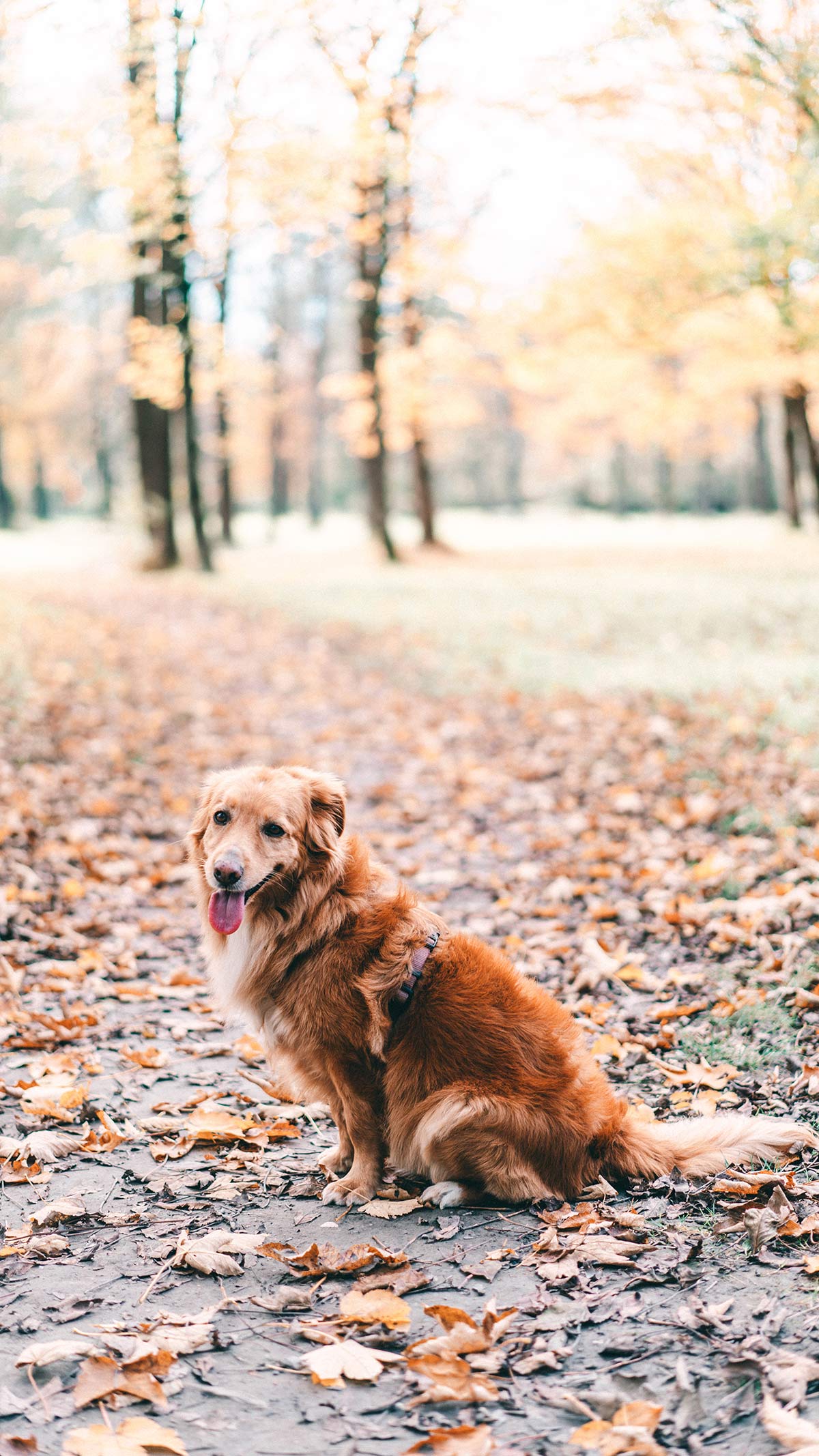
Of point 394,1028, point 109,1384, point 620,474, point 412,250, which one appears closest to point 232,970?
point 394,1028

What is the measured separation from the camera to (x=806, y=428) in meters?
24.4

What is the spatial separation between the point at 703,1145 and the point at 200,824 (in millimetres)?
2079

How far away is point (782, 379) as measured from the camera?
23.4m

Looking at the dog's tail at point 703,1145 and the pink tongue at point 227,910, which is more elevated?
the pink tongue at point 227,910

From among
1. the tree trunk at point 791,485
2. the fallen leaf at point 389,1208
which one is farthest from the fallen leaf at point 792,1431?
the tree trunk at point 791,485

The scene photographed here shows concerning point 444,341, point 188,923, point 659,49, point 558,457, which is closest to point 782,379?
point 444,341

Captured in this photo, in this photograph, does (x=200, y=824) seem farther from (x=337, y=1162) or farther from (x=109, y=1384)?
(x=109, y=1384)

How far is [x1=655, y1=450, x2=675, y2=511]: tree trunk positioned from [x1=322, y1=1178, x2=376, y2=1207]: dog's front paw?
45.5m

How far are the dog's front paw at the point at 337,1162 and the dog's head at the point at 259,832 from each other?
92 centimetres

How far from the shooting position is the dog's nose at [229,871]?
363 cm

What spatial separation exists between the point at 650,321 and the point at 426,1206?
13.8 m

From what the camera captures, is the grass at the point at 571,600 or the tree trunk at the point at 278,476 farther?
the tree trunk at the point at 278,476

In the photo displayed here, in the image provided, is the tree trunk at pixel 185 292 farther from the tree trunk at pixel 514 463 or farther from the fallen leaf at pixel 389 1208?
the tree trunk at pixel 514 463

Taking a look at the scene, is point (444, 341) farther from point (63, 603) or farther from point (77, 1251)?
point (77, 1251)
